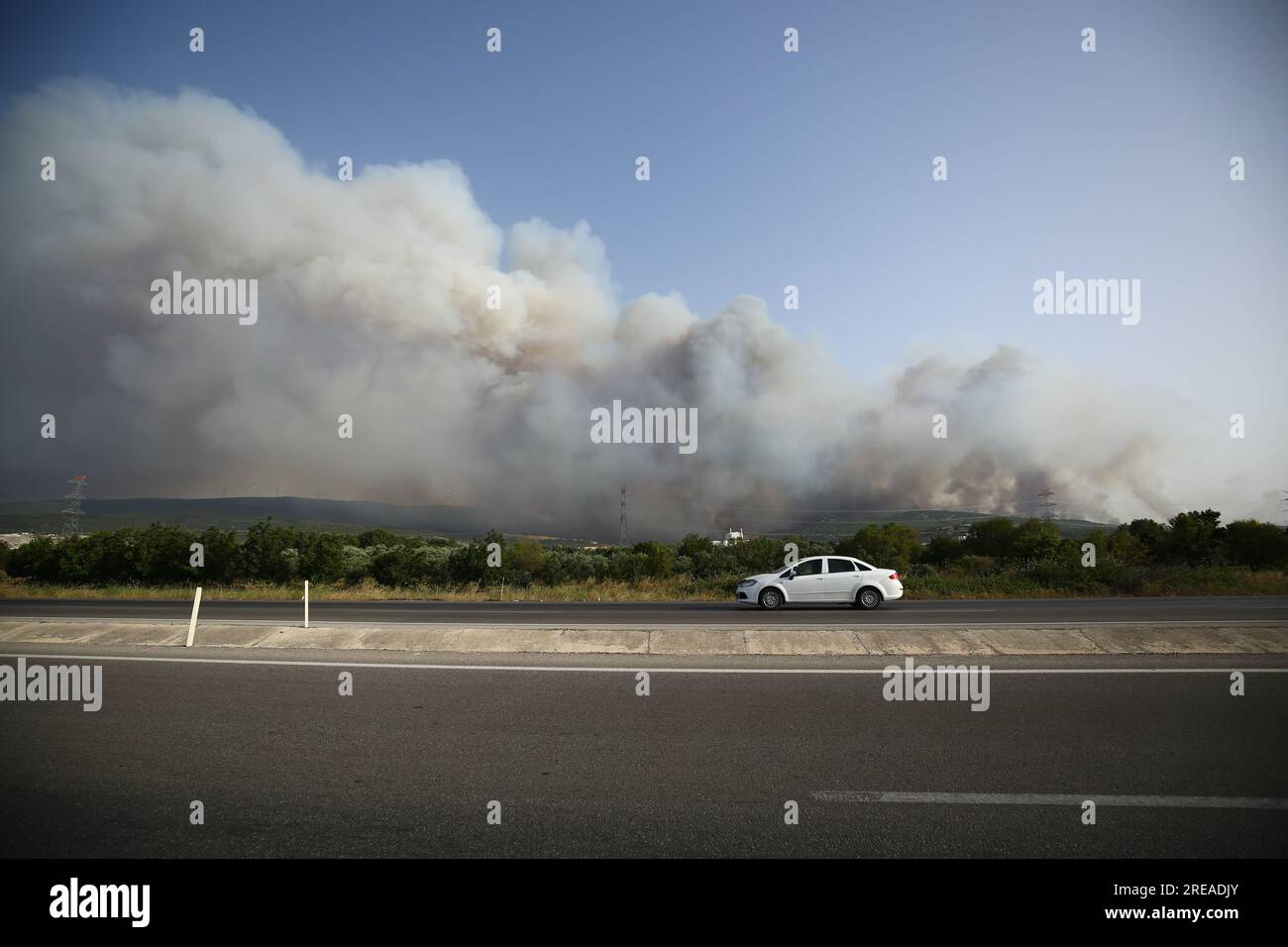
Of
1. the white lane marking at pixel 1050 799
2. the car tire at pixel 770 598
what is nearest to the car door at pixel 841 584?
the car tire at pixel 770 598

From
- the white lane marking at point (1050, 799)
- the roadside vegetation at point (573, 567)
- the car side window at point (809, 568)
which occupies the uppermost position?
the white lane marking at point (1050, 799)

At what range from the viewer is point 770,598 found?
1894 cm

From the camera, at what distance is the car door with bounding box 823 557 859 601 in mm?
18859

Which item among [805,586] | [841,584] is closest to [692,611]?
[805,586]

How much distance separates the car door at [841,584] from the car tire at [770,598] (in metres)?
1.24

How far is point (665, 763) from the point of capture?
5273 millimetres

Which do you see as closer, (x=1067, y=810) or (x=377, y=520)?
(x=1067, y=810)

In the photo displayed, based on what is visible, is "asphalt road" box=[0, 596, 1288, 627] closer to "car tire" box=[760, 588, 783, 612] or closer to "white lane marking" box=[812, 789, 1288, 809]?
"car tire" box=[760, 588, 783, 612]

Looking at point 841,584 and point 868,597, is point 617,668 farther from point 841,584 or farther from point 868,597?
point 868,597

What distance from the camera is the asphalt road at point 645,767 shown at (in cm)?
411

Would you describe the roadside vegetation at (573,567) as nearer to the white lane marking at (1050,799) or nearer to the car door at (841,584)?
the car door at (841,584)
